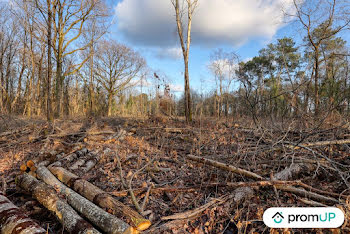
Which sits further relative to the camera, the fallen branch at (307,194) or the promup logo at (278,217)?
the fallen branch at (307,194)

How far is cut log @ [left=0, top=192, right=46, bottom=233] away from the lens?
7.80ft

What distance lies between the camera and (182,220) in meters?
2.70

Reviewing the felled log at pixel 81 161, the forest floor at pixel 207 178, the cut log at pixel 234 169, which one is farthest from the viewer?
the felled log at pixel 81 161

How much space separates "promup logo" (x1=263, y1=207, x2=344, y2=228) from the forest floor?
0.09 metres

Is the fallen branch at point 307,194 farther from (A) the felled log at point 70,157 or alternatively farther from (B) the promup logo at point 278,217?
(A) the felled log at point 70,157

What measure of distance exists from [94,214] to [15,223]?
3.04ft

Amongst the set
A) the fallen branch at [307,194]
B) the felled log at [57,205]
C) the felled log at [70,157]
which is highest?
the felled log at [70,157]

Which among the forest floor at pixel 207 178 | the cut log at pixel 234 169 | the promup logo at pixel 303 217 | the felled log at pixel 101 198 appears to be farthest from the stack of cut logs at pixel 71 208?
the cut log at pixel 234 169

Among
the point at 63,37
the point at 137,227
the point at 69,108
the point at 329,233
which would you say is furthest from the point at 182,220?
the point at 69,108

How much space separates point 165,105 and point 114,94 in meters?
10.3

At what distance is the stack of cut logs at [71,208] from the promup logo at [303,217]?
163cm

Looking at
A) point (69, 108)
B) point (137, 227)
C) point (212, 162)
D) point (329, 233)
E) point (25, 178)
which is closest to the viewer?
point (329, 233)

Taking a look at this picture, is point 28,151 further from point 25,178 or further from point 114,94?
point 114,94

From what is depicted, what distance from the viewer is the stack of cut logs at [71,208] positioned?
8.09 feet
